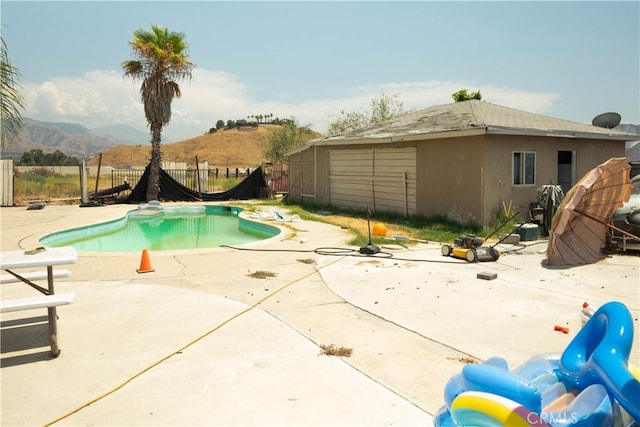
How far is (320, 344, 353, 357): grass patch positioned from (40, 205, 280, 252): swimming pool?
8.07m

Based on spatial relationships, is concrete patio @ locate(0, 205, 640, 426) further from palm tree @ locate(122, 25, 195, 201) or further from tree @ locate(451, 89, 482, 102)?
tree @ locate(451, 89, 482, 102)

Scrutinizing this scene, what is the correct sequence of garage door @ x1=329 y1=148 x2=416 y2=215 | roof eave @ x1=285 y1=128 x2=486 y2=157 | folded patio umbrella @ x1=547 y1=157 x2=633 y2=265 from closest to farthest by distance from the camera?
folded patio umbrella @ x1=547 y1=157 x2=633 y2=265 < roof eave @ x1=285 y1=128 x2=486 y2=157 < garage door @ x1=329 y1=148 x2=416 y2=215

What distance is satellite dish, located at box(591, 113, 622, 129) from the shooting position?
17625 mm

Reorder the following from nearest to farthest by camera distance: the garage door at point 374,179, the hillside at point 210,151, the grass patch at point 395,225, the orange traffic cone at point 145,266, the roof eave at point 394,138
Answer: the orange traffic cone at point 145,266 → the grass patch at point 395,225 → the roof eave at point 394,138 → the garage door at point 374,179 → the hillside at point 210,151

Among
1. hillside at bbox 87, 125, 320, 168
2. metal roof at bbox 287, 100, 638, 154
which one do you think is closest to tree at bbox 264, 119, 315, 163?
metal roof at bbox 287, 100, 638, 154

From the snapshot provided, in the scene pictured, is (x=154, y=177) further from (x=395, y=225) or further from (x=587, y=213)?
(x=587, y=213)

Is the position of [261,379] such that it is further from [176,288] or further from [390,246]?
[390,246]

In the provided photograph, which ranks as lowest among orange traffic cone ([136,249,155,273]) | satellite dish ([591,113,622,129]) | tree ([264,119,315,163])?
orange traffic cone ([136,249,155,273])

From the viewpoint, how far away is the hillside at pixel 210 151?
78812mm

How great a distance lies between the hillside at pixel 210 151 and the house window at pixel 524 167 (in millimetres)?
63857

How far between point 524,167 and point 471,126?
2.26 m

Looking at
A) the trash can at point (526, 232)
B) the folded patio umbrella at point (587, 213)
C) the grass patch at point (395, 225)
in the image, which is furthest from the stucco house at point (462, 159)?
the folded patio umbrella at point (587, 213)

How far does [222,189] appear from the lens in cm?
2773

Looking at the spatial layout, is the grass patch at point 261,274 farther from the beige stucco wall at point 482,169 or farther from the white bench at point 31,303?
the beige stucco wall at point 482,169
